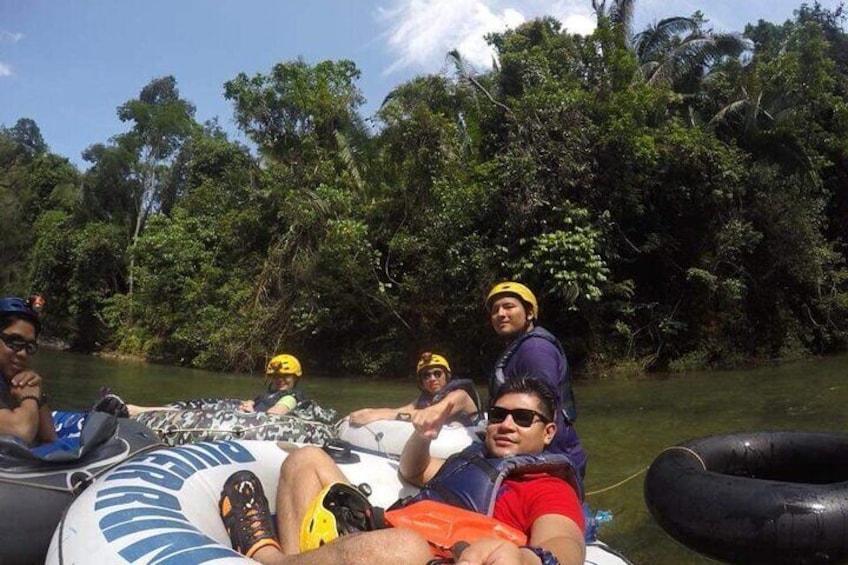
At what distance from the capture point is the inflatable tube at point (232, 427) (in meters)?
4.82

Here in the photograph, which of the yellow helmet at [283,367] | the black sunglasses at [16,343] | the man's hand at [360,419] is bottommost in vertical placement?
the man's hand at [360,419]

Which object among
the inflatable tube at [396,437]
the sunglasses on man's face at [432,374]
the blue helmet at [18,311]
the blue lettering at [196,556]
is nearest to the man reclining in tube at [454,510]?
the blue lettering at [196,556]

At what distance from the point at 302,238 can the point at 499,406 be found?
13.8m

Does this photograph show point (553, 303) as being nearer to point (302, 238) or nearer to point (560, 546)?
point (302, 238)

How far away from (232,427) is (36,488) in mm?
1748

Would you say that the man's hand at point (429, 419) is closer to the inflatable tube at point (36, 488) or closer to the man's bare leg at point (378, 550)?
the man's bare leg at point (378, 550)

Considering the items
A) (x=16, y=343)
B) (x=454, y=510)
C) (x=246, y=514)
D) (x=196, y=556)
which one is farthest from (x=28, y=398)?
(x=454, y=510)

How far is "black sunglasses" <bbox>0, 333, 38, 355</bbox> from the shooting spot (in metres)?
A: 3.38

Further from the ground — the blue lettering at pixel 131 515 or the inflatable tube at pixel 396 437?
the blue lettering at pixel 131 515

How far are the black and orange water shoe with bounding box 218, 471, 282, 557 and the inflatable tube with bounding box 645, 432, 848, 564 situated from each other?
2169mm

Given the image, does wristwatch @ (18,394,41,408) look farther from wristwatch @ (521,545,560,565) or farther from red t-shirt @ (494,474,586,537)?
wristwatch @ (521,545,560,565)

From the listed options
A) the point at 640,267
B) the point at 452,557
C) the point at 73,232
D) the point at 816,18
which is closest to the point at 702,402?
the point at 640,267

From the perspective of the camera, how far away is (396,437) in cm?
426

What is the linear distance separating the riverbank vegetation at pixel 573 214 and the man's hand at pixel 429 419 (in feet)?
28.1
